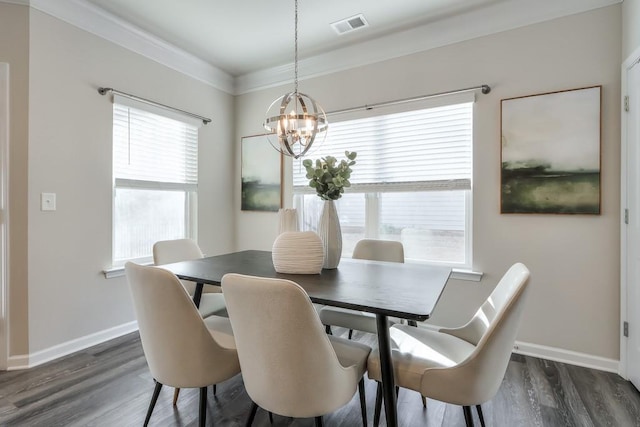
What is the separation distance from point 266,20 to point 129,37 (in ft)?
3.97

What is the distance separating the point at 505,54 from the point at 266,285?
2.64m

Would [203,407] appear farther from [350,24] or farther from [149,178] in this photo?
[350,24]

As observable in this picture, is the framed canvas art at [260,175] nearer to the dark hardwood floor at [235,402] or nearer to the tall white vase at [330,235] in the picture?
the tall white vase at [330,235]

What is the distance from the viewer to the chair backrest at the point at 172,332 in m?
1.27

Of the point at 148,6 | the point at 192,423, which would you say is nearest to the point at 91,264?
the point at 192,423

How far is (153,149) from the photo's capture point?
3125mm

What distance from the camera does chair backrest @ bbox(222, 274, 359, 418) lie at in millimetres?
1049

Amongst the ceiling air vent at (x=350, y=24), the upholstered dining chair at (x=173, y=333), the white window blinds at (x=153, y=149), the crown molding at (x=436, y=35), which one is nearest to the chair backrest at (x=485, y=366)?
the upholstered dining chair at (x=173, y=333)

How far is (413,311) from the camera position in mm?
1153

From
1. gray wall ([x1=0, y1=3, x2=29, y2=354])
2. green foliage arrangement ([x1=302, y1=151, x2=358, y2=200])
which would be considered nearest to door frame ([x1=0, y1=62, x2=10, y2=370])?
gray wall ([x1=0, y1=3, x2=29, y2=354])

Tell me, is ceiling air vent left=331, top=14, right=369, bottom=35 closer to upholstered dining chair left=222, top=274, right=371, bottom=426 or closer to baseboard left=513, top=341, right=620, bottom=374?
upholstered dining chair left=222, top=274, right=371, bottom=426

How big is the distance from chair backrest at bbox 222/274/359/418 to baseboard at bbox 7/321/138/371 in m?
2.06

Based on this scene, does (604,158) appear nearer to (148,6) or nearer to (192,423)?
(192,423)

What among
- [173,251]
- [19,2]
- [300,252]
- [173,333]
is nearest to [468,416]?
[300,252]
